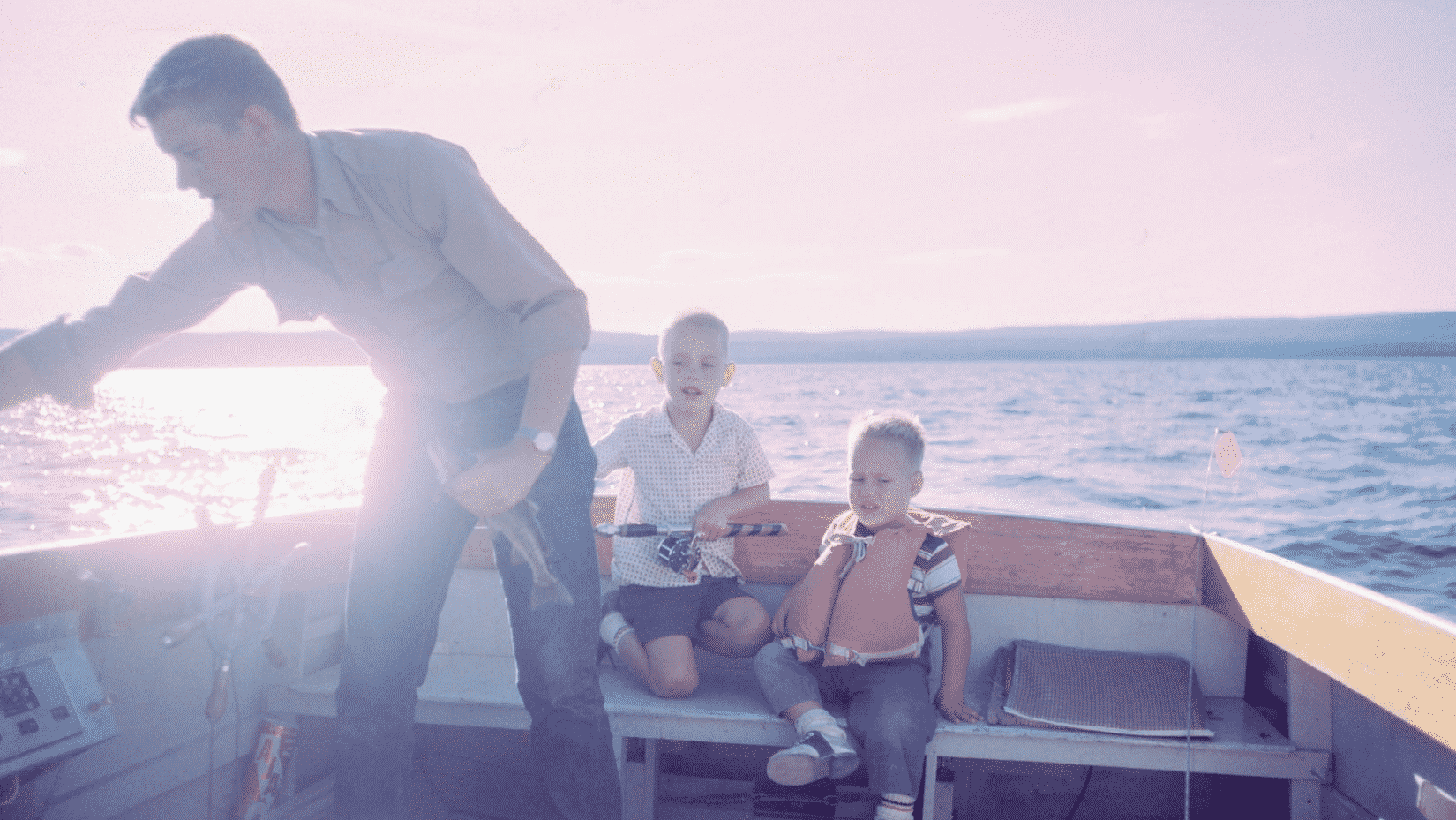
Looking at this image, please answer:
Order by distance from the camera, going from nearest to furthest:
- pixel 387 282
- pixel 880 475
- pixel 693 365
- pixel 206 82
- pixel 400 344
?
1. pixel 206 82
2. pixel 387 282
3. pixel 400 344
4. pixel 880 475
5. pixel 693 365

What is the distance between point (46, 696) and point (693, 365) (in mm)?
1658

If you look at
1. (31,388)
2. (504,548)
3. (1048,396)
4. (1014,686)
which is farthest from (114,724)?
(1048,396)

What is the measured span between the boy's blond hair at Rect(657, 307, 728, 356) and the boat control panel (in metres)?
1.56

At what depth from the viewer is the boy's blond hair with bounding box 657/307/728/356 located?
2.58 metres

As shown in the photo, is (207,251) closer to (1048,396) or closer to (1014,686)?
(1014,686)

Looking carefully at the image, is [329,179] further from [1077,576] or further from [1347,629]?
[1077,576]

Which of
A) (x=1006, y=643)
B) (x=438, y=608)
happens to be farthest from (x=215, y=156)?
(x=1006, y=643)

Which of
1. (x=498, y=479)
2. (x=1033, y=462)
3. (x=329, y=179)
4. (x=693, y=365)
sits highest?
(x=329, y=179)

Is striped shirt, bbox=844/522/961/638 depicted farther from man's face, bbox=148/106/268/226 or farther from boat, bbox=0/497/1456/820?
man's face, bbox=148/106/268/226

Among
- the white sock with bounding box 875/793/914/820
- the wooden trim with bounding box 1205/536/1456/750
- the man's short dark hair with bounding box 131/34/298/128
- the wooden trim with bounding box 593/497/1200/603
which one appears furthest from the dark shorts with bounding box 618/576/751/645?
the man's short dark hair with bounding box 131/34/298/128

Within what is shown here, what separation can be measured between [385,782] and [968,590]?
5.63ft

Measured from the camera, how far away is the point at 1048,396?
32406 mm

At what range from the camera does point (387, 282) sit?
1382 millimetres

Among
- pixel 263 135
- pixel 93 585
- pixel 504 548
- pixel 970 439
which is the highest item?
pixel 263 135
